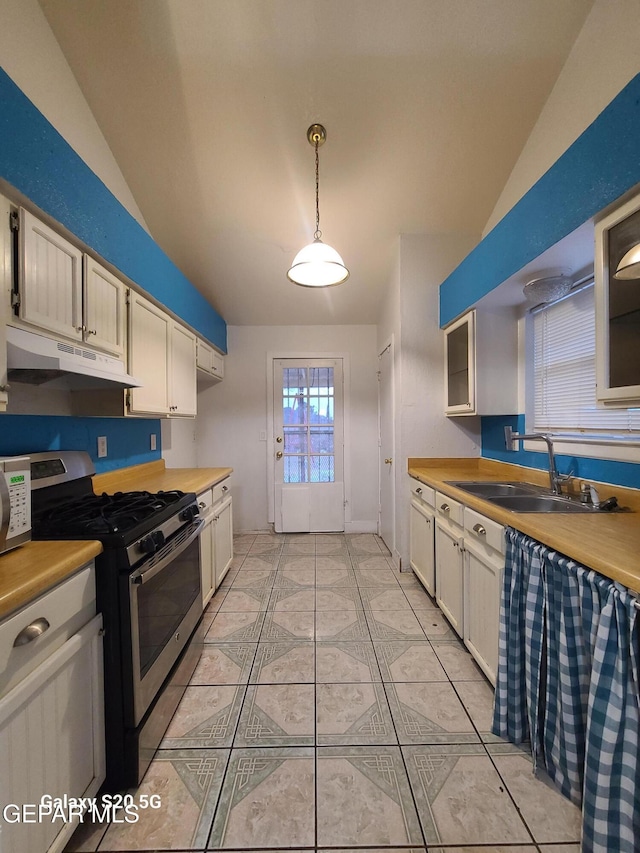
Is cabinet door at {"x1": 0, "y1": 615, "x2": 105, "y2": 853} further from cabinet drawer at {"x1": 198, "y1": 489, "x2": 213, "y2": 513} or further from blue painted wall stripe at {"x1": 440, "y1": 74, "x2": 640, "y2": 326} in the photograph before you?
blue painted wall stripe at {"x1": 440, "y1": 74, "x2": 640, "y2": 326}

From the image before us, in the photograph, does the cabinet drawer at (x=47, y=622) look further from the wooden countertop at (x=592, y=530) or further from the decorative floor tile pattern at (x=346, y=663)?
the wooden countertop at (x=592, y=530)

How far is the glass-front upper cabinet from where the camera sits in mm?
1207

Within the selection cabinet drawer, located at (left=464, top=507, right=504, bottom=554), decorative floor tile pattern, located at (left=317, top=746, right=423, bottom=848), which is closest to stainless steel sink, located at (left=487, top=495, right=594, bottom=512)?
cabinet drawer, located at (left=464, top=507, right=504, bottom=554)

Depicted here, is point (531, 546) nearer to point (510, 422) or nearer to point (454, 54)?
point (510, 422)

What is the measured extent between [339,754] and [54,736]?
969 mm

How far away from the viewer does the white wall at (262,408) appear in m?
3.90

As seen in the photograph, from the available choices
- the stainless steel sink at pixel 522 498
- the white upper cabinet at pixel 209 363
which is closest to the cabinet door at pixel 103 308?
the white upper cabinet at pixel 209 363

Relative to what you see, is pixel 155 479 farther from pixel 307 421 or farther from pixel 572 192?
pixel 572 192

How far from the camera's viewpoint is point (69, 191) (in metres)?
1.39

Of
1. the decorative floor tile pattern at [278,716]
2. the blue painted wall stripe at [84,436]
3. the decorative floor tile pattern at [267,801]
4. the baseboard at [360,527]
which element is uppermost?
the blue painted wall stripe at [84,436]

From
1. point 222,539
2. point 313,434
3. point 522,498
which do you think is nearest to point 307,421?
point 313,434

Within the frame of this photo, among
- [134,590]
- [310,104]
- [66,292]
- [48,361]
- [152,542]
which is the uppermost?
[310,104]

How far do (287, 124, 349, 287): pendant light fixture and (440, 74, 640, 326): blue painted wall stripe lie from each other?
2.96 ft

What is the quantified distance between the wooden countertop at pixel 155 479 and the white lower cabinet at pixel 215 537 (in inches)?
2.9
